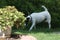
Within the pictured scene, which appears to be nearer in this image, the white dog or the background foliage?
the white dog

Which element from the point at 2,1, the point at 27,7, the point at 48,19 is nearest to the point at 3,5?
the point at 2,1

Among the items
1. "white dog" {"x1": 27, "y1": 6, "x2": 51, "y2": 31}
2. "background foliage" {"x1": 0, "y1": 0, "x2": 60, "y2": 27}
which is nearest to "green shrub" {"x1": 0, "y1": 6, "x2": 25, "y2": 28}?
"white dog" {"x1": 27, "y1": 6, "x2": 51, "y2": 31}

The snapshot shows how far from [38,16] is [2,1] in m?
1.71

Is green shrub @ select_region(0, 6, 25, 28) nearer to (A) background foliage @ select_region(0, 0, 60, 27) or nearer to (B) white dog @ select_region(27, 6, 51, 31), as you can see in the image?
(B) white dog @ select_region(27, 6, 51, 31)

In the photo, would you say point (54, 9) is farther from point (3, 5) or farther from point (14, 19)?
point (14, 19)

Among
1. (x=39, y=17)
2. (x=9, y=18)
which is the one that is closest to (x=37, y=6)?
(x=39, y=17)

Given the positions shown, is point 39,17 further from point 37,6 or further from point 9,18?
point 9,18

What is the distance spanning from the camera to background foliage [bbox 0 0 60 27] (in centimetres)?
1163

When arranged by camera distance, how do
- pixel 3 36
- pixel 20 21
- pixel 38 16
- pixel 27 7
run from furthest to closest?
pixel 27 7 < pixel 38 16 < pixel 20 21 < pixel 3 36

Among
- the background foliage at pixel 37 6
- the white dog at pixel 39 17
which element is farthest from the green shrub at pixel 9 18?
the background foliage at pixel 37 6

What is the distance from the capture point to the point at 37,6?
1212 centimetres

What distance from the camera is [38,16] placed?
11.0 metres

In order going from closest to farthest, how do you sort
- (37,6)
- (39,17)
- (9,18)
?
(9,18) < (39,17) < (37,6)

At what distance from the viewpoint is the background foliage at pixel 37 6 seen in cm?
1163
